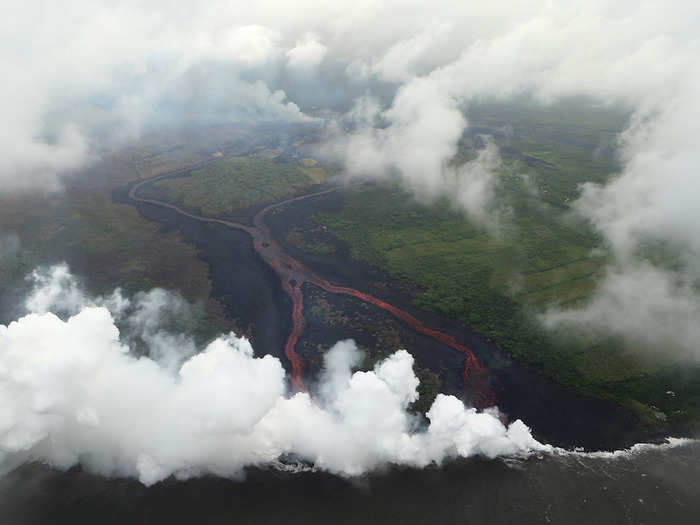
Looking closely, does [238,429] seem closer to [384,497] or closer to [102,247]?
[384,497]

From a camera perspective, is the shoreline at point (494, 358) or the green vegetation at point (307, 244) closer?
the shoreline at point (494, 358)

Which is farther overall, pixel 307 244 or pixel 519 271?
pixel 307 244

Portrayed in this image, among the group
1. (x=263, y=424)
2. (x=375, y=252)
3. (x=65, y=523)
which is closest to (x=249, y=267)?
(x=375, y=252)

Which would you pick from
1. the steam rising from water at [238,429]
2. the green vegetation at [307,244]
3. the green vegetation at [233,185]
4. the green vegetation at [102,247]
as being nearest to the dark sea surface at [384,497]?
the steam rising from water at [238,429]

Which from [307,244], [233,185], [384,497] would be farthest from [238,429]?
[233,185]

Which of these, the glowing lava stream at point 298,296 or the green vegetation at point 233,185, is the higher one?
the green vegetation at point 233,185

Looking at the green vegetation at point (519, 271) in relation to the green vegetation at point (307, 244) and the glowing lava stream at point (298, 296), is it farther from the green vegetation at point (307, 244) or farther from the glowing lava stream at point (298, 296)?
the glowing lava stream at point (298, 296)
